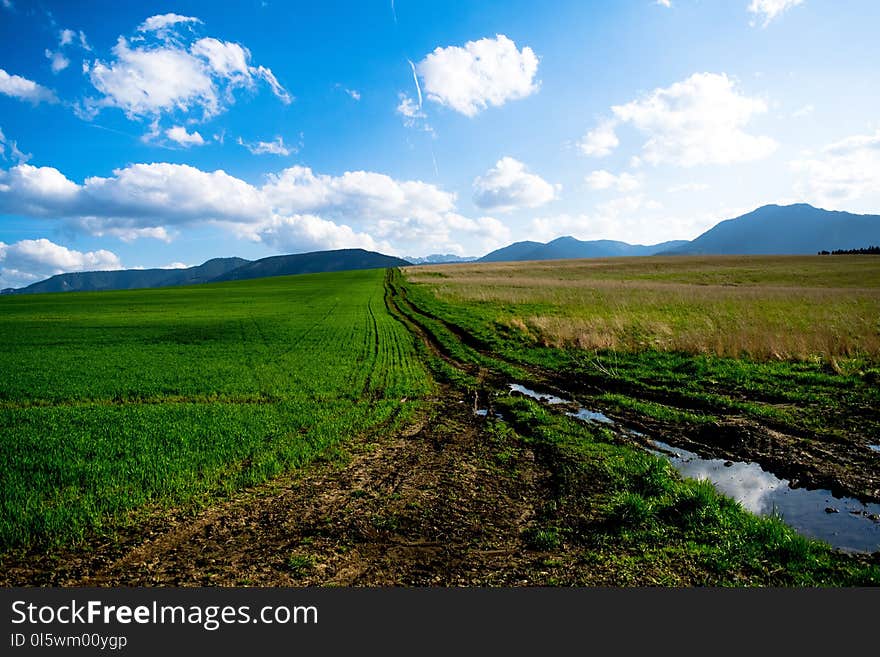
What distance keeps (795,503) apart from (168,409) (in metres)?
15.8

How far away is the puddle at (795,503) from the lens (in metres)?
6.97

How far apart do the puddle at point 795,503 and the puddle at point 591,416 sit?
8.05 feet

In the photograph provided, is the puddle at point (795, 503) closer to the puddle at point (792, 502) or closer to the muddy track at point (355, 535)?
the puddle at point (792, 502)

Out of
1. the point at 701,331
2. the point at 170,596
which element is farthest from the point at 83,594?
the point at 701,331

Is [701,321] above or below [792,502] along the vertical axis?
above

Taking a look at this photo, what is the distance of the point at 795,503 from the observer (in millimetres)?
8086

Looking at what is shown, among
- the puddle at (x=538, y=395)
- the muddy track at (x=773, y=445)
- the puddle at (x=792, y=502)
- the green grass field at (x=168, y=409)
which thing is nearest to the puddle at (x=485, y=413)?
the muddy track at (x=773, y=445)

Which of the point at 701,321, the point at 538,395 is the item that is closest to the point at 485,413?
the point at 538,395

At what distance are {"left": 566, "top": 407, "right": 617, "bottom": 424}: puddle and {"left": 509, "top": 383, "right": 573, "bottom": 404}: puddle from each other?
40.7 inches

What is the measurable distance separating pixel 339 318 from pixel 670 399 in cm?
2908

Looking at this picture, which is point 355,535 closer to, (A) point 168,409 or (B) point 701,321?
(A) point 168,409

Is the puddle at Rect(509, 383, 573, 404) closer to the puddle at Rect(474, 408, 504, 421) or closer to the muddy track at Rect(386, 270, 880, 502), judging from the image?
the muddy track at Rect(386, 270, 880, 502)

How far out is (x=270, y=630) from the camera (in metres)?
5.21

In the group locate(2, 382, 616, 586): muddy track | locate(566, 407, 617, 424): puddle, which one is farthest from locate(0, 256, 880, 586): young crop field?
locate(566, 407, 617, 424): puddle
